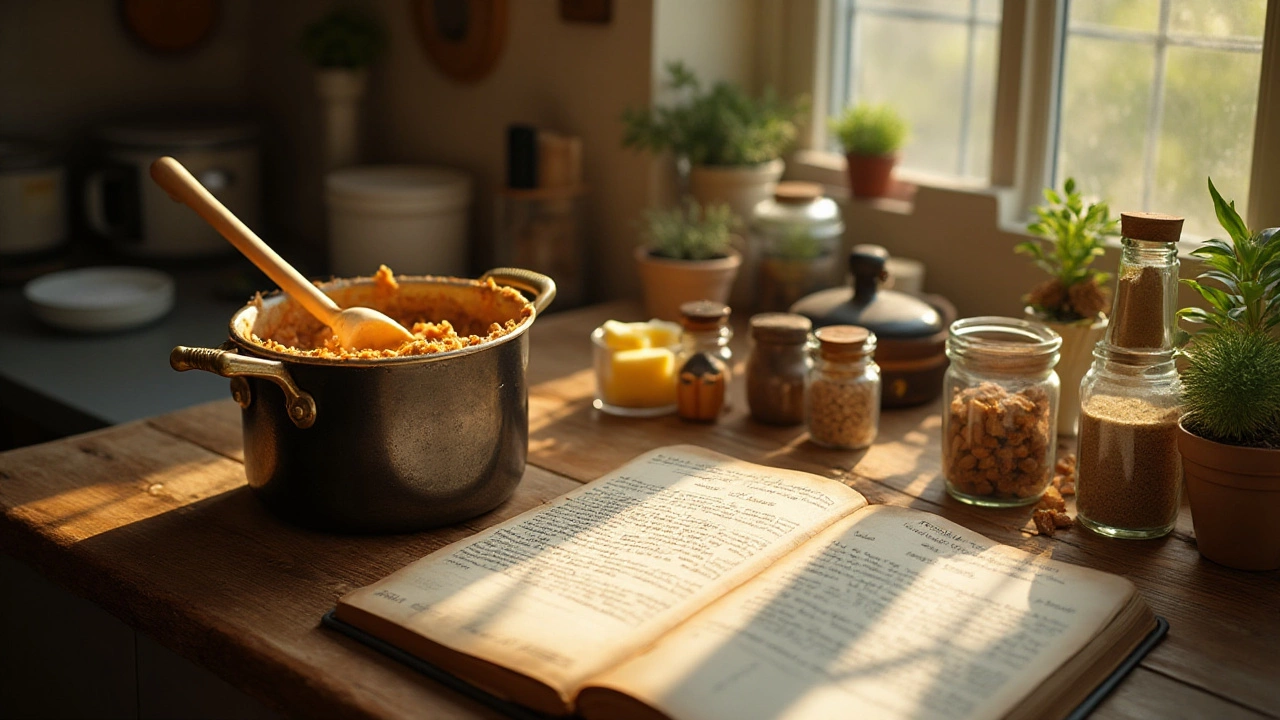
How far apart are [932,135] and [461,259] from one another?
0.75m

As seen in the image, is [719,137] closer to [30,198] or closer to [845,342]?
[845,342]

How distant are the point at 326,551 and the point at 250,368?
6.5 inches

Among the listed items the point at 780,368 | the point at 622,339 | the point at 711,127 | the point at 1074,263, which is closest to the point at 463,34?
the point at 711,127

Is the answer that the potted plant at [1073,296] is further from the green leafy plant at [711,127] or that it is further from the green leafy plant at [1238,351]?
the green leafy plant at [711,127]

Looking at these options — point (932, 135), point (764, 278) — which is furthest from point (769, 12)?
point (764, 278)

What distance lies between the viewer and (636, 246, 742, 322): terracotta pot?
152cm

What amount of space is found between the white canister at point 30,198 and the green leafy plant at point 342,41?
449mm

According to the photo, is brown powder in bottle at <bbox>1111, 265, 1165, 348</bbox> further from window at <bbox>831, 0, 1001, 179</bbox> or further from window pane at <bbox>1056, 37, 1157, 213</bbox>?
window at <bbox>831, 0, 1001, 179</bbox>

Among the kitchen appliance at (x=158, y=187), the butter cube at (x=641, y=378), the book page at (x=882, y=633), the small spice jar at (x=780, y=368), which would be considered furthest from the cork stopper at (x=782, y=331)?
the kitchen appliance at (x=158, y=187)

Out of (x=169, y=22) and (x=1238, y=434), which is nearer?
(x=1238, y=434)

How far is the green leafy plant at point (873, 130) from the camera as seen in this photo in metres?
1.62

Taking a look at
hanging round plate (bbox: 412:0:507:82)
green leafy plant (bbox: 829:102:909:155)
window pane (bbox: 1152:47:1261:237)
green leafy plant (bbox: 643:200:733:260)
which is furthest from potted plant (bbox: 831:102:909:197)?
hanging round plate (bbox: 412:0:507:82)

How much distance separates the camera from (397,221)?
5.98 feet

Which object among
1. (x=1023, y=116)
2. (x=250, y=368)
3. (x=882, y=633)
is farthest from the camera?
(x=1023, y=116)
